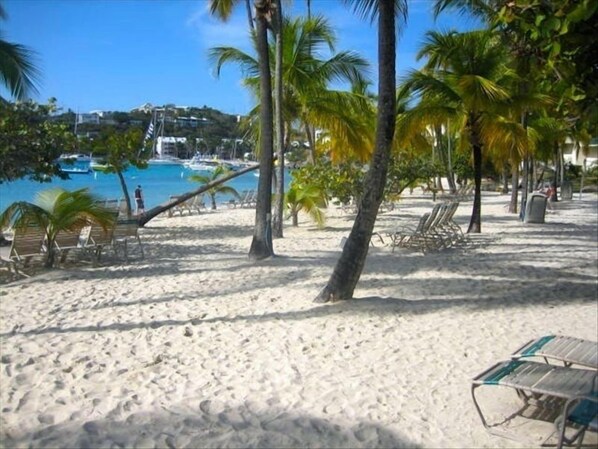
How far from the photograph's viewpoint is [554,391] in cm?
331

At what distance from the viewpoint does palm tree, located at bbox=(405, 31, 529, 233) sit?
12.8m

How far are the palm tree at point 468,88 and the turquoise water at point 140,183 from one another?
1660 cm

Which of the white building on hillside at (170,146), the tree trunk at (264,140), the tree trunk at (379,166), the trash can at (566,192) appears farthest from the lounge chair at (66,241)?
the white building on hillside at (170,146)

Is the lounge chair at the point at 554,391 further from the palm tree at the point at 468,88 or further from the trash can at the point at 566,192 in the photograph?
the trash can at the point at 566,192

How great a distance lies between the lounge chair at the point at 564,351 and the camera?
3.89 m

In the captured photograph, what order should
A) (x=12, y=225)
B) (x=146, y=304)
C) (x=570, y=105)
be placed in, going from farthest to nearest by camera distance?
(x=12, y=225)
(x=146, y=304)
(x=570, y=105)

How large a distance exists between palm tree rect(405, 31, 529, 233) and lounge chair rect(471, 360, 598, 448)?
31.3ft

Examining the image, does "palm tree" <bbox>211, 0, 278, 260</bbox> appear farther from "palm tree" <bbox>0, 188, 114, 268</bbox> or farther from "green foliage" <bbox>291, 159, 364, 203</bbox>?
"green foliage" <bbox>291, 159, 364, 203</bbox>

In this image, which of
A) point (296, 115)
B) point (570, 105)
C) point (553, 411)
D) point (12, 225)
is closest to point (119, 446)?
point (553, 411)

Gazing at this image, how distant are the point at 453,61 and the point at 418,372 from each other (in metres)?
10.2

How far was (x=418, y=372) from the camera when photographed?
4.64 m

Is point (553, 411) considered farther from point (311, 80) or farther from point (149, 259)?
point (311, 80)

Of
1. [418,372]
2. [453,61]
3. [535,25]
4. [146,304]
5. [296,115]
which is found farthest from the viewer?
[296,115]

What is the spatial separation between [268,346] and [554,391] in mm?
2589
